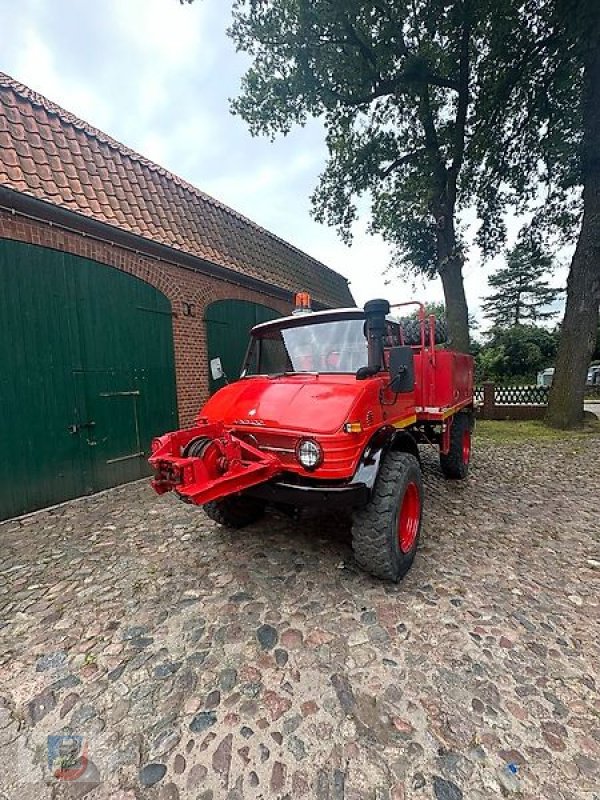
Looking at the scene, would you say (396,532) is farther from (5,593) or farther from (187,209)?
(187,209)

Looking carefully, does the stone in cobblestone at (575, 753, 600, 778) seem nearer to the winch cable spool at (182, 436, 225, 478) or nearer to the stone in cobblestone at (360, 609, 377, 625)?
the stone in cobblestone at (360, 609, 377, 625)

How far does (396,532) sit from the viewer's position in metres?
2.91

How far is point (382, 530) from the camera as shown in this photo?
110 inches

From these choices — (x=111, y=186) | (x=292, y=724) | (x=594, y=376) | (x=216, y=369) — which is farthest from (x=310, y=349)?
(x=594, y=376)

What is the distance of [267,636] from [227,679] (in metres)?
0.39

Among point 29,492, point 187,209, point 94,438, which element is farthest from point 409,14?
point 29,492

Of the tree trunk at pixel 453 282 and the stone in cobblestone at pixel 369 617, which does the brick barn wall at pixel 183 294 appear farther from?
the tree trunk at pixel 453 282

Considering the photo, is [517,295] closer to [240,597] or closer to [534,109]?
[534,109]

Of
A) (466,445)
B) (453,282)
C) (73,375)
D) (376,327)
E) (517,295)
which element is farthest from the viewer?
(517,295)

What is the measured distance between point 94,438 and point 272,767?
4.88m

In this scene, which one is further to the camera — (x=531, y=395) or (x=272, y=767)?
(x=531, y=395)

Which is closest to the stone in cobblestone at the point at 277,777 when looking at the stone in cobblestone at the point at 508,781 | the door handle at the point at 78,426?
the stone in cobblestone at the point at 508,781

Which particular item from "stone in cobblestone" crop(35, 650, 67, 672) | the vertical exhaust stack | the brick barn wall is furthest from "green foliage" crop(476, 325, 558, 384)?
"stone in cobblestone" crop(35, 650, 67, 672)

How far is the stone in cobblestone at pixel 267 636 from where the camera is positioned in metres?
2.41
